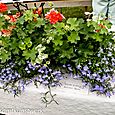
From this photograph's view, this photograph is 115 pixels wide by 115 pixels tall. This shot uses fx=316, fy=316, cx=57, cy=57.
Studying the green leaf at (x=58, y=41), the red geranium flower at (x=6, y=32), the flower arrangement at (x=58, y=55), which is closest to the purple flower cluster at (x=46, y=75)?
the flower arrangement at (x=58, y=55)

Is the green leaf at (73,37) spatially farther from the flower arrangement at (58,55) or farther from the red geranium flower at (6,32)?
the red geranium flower at (6,32)

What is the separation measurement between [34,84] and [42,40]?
0.83ft

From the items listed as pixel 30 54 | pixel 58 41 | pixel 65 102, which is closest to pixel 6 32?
pixel 30 54

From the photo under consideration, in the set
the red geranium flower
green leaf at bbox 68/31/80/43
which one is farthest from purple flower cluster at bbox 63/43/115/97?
the red geranium flower

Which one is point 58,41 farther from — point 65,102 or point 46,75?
point 65,102

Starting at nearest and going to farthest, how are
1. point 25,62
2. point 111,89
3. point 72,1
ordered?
point 111,89 < point 25,62 < point 72,1

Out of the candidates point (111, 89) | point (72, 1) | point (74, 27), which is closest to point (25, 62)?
point (74, 27)

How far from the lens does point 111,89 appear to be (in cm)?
165

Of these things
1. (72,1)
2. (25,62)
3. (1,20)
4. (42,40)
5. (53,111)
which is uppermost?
(72,1)

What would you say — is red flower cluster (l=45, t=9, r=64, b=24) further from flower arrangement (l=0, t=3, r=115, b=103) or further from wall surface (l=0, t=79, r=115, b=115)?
wall surface (l=0, t=79, r=115, b=115)

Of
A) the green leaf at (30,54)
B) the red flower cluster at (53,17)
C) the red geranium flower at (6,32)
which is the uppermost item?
the red flower cluster at (53,17)

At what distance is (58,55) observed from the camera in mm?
1716

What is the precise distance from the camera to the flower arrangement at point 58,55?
1.68 meters

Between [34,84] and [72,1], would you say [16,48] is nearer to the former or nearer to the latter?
[34,84]
